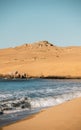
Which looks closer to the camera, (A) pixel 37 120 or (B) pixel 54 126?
(B) pixel 54 126

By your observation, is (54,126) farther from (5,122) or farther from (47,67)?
(47,67)

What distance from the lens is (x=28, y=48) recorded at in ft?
343

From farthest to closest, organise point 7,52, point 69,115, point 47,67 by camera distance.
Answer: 1. point 7,52
2. point 47,67
3. point 69,115

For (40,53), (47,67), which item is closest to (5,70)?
(47,67)

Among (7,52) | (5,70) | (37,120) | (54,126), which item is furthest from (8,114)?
(7,52)

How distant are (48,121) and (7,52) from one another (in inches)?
3637

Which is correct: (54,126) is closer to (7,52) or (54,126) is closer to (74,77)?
(74,77)

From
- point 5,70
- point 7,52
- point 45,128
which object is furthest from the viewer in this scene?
point 7,52

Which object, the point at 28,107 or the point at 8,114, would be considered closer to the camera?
the point at 8,114

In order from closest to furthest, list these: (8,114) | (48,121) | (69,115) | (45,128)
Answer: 1. (45,128)
2. (48,121)
3. (69,115)
4. (8,114)

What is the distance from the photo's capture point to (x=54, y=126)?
386 inches

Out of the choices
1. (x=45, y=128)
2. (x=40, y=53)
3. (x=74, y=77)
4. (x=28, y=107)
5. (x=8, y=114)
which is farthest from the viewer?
(x=40, y=53)

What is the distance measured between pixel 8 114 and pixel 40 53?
80.2 metres

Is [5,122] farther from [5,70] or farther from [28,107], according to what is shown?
[5,70]
